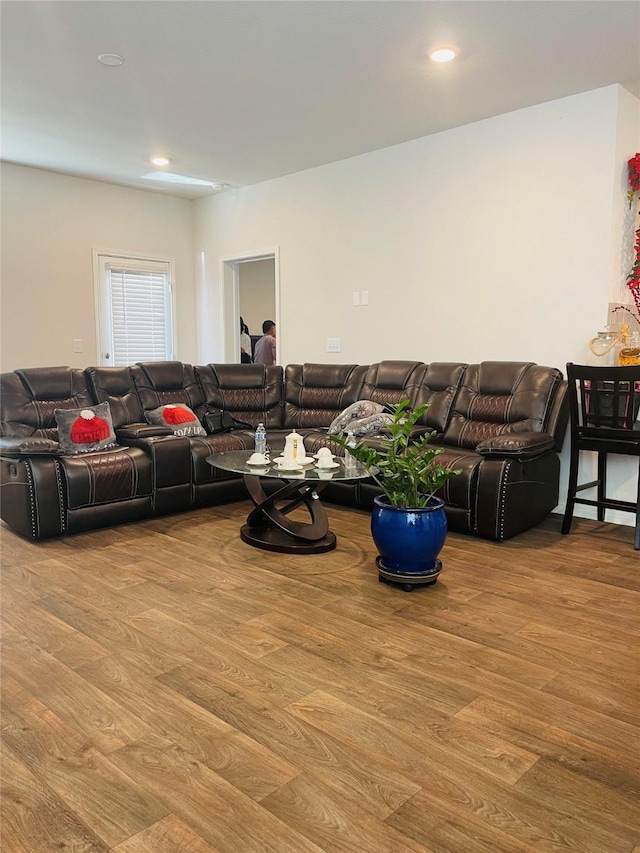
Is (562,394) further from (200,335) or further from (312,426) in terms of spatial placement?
(200,335)

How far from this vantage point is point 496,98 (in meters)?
4.37

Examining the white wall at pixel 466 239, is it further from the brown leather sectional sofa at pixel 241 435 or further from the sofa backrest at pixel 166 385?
the sofa backrest at pixel 166 385

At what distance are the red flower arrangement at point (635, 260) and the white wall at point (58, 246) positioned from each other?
16.2 feet

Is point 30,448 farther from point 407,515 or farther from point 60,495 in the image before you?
point 407,515

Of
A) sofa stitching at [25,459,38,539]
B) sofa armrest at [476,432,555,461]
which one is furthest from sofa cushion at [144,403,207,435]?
sofa armrest at [476,432,555,461]

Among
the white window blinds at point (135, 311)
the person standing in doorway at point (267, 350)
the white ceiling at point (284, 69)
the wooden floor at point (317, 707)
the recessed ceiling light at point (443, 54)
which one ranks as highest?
the white ceiling at point (284, 69)

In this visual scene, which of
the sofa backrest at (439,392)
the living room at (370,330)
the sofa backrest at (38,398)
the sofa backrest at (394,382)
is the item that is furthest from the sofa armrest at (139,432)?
the sofa backrest at (439,392)

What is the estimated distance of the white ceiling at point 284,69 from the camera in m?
3.24

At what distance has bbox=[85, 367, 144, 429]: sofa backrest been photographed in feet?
16.2

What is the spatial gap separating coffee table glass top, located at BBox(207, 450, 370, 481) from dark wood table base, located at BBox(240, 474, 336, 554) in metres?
0.07

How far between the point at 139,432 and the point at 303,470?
155 cm

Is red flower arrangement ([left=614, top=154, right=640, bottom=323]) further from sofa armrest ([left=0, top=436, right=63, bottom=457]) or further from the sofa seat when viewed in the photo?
sofa armrest ([left=0, top=436, right=63, bottom=457])

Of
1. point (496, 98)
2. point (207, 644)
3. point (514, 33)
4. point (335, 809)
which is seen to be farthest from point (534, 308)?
point (335, 809)

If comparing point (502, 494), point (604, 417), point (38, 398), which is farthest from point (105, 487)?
point (604, 417)
